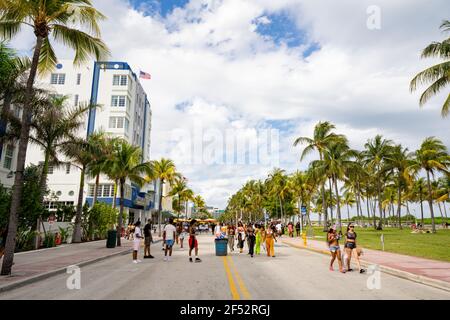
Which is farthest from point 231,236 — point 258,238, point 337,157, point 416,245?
point 337,157

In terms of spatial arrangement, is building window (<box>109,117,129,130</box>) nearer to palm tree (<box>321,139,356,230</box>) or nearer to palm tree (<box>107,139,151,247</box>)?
palm tree (<box>107,139,151,247</box>)

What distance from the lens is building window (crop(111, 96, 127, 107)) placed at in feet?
166

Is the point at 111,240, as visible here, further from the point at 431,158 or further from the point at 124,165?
the point at 431,158

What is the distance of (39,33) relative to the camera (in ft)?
37.4

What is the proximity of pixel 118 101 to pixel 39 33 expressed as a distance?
40698mm

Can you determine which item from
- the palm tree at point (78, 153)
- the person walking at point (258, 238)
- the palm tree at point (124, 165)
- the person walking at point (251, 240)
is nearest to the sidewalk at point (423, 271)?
the person walking at point (251, 240)

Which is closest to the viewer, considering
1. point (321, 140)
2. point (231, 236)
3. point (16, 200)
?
point (16, 200)

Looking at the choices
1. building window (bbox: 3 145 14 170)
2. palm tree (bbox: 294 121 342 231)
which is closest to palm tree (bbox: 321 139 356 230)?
palm tree (bbox: 294 121 342 231)

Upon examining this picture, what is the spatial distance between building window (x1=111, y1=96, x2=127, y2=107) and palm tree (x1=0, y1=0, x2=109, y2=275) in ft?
126

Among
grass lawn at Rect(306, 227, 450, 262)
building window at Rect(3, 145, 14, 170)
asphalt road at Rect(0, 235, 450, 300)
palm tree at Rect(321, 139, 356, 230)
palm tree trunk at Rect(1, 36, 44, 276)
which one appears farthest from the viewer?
palm tree at Rect(321, 139, 356, 230)

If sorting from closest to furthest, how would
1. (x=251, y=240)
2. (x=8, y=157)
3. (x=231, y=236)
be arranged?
(x=251, y=240), (x=231, y=236), (x=8, y=157)

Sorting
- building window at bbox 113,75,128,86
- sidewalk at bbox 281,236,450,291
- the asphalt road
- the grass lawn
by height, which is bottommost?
the asphalt road
